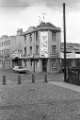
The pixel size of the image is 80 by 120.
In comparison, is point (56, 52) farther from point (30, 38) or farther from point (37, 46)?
point (30, 38)

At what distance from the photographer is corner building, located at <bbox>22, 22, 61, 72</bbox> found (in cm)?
3641

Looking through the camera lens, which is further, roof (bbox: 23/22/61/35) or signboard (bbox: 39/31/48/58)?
roof (bbox: 23/22/61/35)

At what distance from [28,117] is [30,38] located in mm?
33486

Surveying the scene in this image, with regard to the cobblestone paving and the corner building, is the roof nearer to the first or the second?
the corner building

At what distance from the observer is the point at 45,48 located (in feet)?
120

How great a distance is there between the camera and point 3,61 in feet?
186

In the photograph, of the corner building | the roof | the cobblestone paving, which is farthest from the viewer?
the roof

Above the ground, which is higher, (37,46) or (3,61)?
(37,46)

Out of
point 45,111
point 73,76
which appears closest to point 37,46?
point 73,76

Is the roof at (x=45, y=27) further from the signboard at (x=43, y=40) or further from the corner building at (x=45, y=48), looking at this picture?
the signboard at (x=43, y=40)

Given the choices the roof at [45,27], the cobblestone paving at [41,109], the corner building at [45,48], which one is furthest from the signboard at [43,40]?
the cobblestone paving at [41,109]

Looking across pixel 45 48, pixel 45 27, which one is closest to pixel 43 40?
pixel 45 48

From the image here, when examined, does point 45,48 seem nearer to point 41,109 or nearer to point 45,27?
point 45,27

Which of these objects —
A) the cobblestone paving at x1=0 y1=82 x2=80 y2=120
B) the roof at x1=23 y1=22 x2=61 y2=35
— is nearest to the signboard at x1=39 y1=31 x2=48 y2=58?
the roof at x1=23 y1=22 x2=61 y2=35
